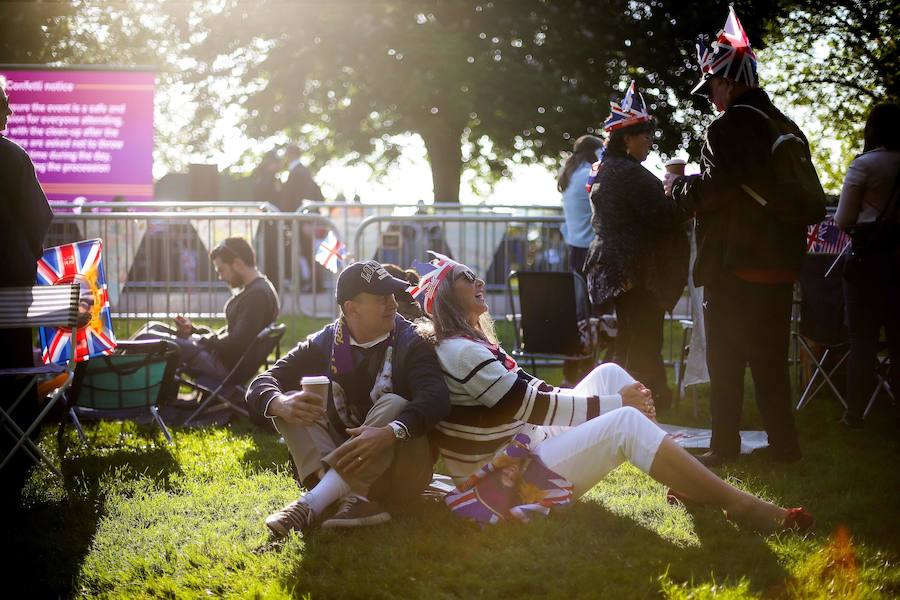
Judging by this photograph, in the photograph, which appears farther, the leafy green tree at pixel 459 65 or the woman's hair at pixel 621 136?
the leafy green tree at pixel 459 65

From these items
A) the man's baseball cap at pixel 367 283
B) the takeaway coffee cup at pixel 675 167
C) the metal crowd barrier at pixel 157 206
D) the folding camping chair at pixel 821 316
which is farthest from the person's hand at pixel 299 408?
the metal crowd barrier at pixel 157 206

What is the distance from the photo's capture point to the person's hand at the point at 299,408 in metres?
4.26

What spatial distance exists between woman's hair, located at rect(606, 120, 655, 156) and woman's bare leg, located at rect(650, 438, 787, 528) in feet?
9.97

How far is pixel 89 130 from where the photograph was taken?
47.8ft

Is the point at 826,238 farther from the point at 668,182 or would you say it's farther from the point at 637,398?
the point at 637,398

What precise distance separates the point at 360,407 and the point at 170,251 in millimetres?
6620

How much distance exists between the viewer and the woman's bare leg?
4344 mm

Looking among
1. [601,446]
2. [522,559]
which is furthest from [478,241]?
[522,559]

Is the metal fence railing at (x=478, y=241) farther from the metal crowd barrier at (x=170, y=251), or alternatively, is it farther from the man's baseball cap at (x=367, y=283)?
the man's baseball cap at (x=367, y=283)

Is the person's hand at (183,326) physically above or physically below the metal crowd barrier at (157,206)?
below

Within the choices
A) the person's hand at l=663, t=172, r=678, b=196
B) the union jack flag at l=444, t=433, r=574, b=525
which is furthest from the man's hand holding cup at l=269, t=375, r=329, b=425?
the person's hand at l=663, t=172, r=678, b=196

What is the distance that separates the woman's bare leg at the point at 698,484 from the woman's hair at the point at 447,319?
101cm

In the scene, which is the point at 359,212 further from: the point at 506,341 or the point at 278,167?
the point at 506,341

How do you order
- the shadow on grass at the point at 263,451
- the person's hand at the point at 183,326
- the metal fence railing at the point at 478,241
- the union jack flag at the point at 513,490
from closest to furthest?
1. the union jack flag at the point at 513,490
2. the shadow on grass at the point at 263,451
3. the person's hand at the point at 183,326
4. the metal fence railing at the point at 478,241
